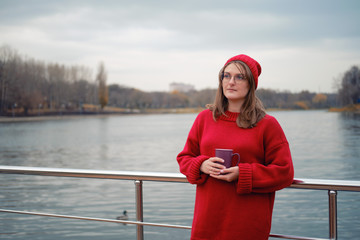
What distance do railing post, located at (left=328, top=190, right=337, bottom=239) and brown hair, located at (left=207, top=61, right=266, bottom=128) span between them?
53cm

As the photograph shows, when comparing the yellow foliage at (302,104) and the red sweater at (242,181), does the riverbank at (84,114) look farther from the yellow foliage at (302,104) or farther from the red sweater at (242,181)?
the red sweater at (242,181)

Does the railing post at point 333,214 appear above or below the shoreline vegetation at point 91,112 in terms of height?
above

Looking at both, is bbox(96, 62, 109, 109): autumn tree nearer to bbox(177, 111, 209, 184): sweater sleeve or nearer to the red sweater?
bbox(177, 111, 209, 184): sweater sleeve

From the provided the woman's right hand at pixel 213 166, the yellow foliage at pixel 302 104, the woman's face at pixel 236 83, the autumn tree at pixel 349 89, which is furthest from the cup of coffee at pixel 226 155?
the autumn tree at pixel 349 89

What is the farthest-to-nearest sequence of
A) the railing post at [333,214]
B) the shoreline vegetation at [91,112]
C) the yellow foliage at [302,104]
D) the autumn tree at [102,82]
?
1. the autumn tree at [102,82]
2. the shoreline vegetation at [91,112]
3. the yellow foliage at [302,104]
4. the railing post at [333,214]

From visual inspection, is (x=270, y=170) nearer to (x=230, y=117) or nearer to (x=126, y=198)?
(x=230, y=117)

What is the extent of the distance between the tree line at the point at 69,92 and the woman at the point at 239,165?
171ft

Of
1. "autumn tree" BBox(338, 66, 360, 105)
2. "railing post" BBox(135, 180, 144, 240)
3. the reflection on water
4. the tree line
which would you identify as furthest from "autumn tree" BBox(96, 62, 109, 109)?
"railing post" BBox(135, 180, 144, 240)

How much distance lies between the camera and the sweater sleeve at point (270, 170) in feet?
4.84

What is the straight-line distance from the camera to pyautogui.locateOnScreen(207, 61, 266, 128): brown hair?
1548 millimetres

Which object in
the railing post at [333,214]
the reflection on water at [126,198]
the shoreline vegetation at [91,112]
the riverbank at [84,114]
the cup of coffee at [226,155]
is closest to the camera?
the cup of coffee at [226,155]

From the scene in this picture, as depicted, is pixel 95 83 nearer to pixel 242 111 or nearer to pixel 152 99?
pixel 152 99

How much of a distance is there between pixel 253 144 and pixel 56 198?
1465 cm

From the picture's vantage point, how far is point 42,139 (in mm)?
43250
